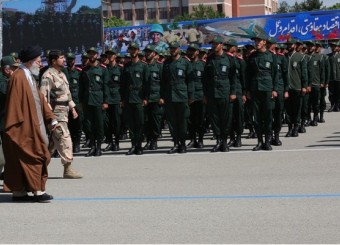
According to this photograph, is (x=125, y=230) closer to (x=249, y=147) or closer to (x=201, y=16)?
(x=249, y=147)

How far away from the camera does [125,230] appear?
9125 mm

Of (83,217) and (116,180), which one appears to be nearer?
(83,217)

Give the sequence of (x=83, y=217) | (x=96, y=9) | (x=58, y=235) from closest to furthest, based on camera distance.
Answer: (x=58, y=235) < (x=83, y=217) < (x=96, y=9)

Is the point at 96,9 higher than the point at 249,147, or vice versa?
the point at 96,9

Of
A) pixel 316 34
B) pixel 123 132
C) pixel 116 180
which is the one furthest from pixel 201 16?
pixel 116 180

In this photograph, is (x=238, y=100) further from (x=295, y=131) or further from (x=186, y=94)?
(x=295, y=131)

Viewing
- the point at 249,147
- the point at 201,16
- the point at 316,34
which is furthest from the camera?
the point at 201,16

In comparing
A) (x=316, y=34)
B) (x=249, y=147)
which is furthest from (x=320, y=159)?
(x=316, y=34)

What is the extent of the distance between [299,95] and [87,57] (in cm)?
466

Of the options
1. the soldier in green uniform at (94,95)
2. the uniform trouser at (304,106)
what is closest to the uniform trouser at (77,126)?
the soldier in green uniform at (94,95)

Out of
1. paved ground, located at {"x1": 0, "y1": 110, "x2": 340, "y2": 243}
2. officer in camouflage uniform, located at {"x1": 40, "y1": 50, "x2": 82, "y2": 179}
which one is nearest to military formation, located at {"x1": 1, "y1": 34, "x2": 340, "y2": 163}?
paved ground, located at {"x1": 0, "y1": 110, "x2": 340, "y2": 243}

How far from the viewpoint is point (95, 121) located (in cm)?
1777

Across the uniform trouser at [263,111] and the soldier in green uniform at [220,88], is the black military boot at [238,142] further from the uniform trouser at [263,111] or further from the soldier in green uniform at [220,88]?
the uniform trouser at [263,111]

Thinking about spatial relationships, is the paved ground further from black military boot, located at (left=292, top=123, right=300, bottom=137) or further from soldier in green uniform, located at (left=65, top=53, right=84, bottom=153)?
black military boot, located at (left=292, top=123, right=300, bottom=137)
